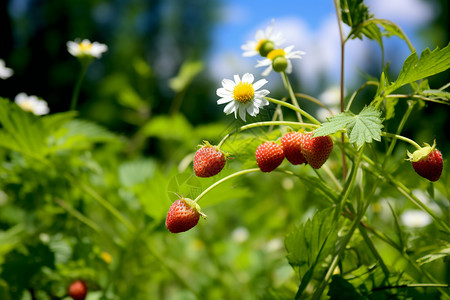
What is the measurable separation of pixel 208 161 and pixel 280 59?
0.20m

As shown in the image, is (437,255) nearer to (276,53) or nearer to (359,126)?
(359,126)

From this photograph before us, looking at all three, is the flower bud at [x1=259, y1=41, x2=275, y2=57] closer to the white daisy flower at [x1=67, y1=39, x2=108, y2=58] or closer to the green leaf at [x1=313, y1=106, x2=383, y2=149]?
the green leaf at [x1=313, y1=106, x2=383, y2=149]

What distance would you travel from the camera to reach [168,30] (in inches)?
520

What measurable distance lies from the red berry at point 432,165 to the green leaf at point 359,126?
0.07 metres

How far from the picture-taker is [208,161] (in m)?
0.39

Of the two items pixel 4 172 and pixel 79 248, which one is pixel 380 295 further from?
pixel 4 172

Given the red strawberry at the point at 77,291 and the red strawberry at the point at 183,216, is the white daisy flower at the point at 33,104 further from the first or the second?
the red strawberry at the point at 183,216

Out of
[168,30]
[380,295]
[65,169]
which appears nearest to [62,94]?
[168,30]

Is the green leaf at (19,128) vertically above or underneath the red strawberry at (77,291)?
above

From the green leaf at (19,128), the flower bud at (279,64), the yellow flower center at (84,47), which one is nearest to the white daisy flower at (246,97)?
the flower bud at (279,64)

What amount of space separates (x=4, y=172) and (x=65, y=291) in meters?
0.28

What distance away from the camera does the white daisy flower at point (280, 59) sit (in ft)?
1.69

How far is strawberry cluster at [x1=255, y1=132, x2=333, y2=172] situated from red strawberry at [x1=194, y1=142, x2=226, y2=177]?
1.6 inches

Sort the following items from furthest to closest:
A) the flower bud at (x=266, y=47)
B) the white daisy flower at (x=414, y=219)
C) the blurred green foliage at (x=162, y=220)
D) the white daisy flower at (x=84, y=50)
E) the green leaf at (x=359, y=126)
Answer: the white daisy flower at (x=414, y=219) < the white daisy flower at (x=84, y=50) < the flower bud at (x=266, y=47) < the blurred green foliage at (x=162, y=220) < the green leaf at (x=359, y=126)
